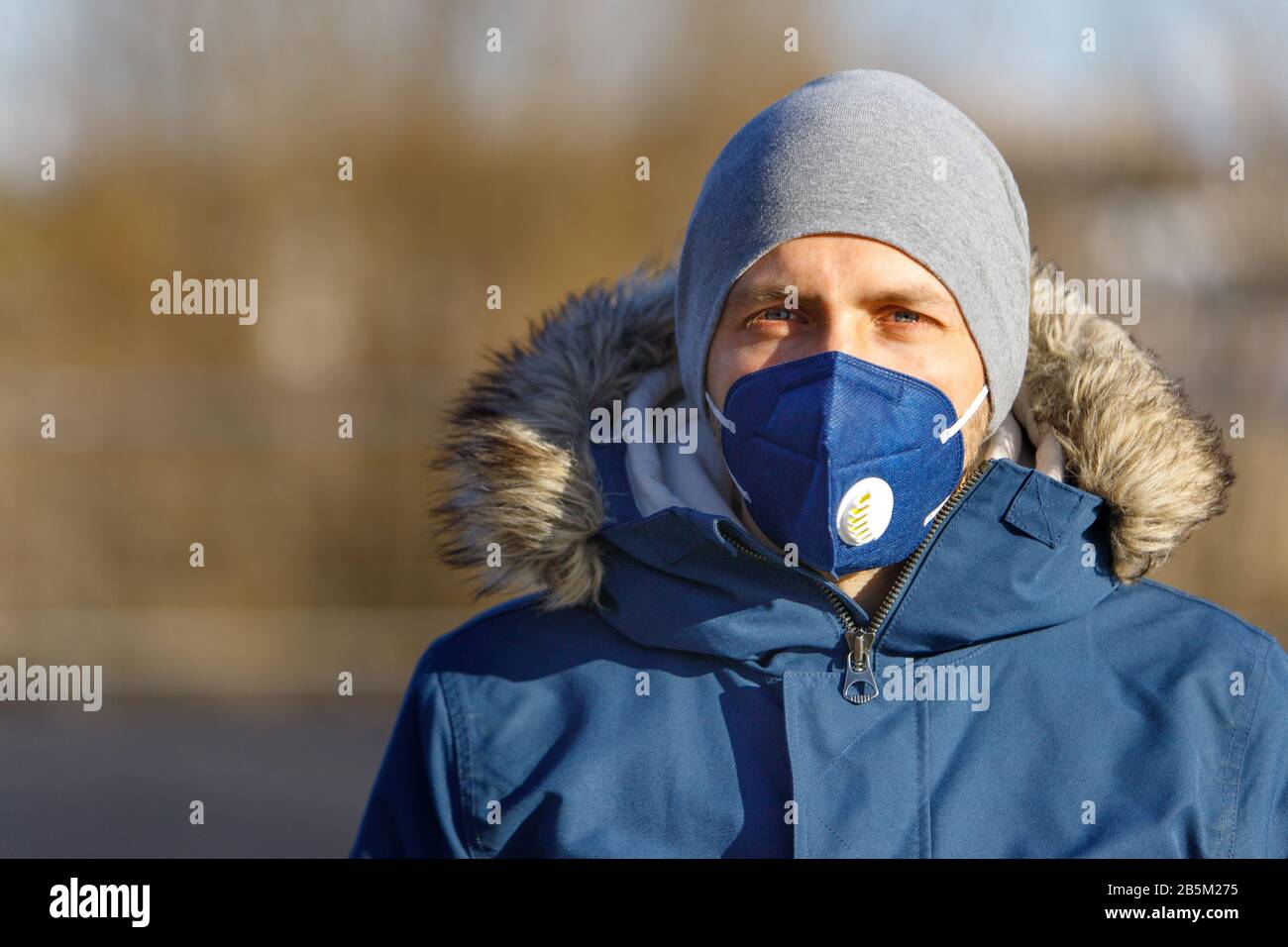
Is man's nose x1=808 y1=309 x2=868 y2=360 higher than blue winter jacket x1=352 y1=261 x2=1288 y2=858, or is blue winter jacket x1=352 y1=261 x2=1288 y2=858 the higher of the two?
man's nose x1=808 y1=309 x2=868 y2=360

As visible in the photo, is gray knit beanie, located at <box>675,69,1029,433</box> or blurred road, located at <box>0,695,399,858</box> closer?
Answer: gray knit beanie, located at <box>675,69,1029,433</box>

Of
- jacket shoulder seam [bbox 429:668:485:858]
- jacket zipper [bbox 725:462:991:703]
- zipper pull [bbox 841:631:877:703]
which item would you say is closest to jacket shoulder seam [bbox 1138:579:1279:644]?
jacket zipper [bbox 725:462:991:703]

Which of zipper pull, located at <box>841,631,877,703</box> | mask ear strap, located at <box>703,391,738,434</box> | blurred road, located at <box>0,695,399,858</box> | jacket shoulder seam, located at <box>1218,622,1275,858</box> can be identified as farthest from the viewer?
blurred road, located at <box>0,695,399,858</box>

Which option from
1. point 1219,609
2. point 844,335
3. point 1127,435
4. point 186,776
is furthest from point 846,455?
point 186,776

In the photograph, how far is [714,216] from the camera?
2342mm

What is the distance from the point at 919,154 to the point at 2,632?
7554mm

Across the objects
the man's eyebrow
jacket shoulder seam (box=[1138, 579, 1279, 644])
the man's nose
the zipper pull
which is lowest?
the zipper pull

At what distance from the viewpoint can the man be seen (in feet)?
6.88

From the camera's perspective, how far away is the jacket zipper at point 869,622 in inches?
85.0

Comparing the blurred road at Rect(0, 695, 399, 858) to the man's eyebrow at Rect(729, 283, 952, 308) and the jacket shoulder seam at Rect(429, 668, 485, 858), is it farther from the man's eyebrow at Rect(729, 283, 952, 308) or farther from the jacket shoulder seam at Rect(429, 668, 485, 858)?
the man's eyebrow at Rect(729, 283, 952, 308)

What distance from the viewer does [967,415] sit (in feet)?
7.43

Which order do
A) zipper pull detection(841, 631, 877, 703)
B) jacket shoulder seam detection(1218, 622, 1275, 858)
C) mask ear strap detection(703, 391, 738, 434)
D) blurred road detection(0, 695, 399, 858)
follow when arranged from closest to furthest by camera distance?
1. jacket shoulder seam detection(1218, 622, 1275, 858)
2. zipper pull detection(841, 631, 877, 703)
3. mask ear strap detection(703, 391, 738, 434)
4. blurred road detection(0, 695, 399, 858)

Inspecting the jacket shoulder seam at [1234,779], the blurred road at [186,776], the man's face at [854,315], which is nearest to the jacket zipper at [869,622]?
the man's face at [854,315]

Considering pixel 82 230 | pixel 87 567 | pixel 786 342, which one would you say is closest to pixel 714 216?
pixel 786 342
